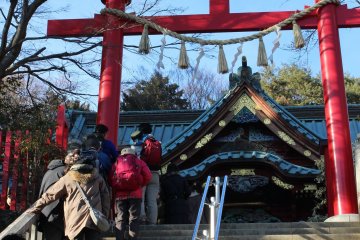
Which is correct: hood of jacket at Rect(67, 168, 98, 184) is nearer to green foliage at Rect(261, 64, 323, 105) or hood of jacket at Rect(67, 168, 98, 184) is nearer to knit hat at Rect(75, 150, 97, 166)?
knit hat at Rect(75, 150, 97, 166)

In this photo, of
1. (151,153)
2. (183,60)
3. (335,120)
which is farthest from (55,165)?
(335,120)

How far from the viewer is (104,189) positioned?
5367mm

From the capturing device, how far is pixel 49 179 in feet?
18.1

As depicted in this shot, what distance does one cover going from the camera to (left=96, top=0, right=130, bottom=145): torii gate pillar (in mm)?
9227

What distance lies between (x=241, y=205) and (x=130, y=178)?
669 centimetres

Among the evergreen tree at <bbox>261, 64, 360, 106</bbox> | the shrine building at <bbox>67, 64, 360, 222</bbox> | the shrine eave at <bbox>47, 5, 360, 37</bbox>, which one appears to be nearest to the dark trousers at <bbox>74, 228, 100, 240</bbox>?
the shrine eave at <bbox>47, 5, 360, 37</bbox>

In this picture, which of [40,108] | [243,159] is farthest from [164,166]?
[40,108]

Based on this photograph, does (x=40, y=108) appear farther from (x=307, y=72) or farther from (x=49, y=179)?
(x=307, y=72)

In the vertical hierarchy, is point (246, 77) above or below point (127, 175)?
above

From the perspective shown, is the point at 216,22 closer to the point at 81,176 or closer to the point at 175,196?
the point at 175,196

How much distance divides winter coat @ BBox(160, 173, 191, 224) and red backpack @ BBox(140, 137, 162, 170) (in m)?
0.78

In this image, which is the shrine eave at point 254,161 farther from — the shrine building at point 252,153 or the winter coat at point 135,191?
the winter coat at point 135,191

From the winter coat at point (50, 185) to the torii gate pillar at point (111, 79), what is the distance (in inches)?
137

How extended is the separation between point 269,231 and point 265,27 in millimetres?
4333
